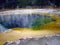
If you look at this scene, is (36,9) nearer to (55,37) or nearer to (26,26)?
(26,26)

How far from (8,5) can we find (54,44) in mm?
741

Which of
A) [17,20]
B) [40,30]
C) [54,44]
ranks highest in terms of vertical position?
[17,20]

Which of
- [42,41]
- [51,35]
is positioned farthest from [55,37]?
[42,41]

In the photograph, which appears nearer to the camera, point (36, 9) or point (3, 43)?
point (3, 43)

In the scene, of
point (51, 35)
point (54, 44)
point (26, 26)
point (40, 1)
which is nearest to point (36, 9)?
point (40, 1)

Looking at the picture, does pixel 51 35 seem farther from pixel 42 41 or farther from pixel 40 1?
pixel 40 1

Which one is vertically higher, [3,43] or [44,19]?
[44,19]

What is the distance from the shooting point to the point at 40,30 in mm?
1787

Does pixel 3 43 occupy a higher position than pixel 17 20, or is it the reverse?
pixel 17 20

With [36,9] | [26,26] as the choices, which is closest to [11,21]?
[26,26]

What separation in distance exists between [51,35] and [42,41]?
0.45 feet

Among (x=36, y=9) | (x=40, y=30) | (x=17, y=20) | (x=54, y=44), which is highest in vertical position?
(x=36, y=9)

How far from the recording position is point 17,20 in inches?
70.5

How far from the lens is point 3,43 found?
1.71m
